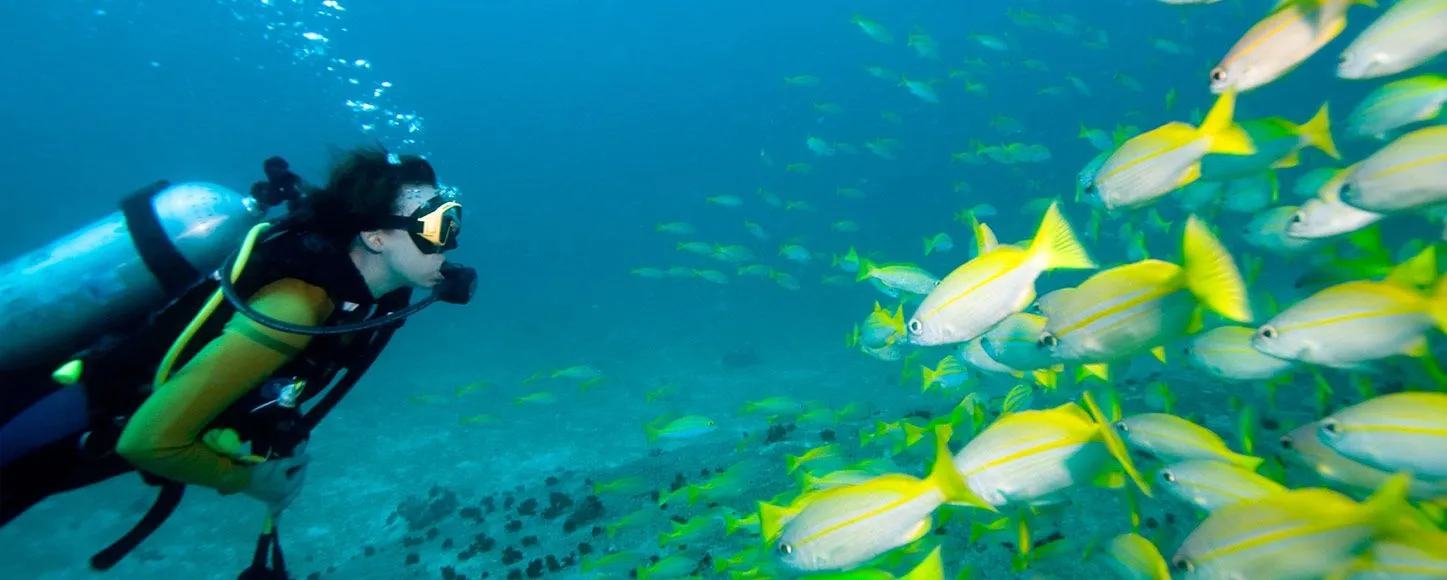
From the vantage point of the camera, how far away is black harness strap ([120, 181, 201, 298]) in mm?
3115

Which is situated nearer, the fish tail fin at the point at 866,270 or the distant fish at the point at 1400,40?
the distant fish at the point at 1400,40

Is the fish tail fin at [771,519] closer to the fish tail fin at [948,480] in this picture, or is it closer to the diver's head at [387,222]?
the fish tail fin at [948,480]

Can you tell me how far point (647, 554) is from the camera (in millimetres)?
7531

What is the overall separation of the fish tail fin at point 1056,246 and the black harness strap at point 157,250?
399 centimetres

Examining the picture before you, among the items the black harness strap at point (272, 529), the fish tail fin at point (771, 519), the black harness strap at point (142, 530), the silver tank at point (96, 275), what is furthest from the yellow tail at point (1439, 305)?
the silver tank at point (96, 275)

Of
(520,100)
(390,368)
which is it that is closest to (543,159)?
(520,100)

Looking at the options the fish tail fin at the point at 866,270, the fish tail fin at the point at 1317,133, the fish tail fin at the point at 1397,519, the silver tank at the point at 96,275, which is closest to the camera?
the fish tail fin at the point at 1397,519

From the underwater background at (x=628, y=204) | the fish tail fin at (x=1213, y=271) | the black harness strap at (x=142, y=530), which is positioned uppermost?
the fish tail fin at (x=1213, y=271)

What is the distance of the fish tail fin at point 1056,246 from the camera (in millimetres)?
2721

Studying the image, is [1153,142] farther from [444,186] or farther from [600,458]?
[600,458]

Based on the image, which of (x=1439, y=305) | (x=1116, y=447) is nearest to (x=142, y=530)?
(x=1116, y=447)

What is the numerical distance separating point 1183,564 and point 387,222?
3743 mm

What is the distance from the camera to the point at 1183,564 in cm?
252

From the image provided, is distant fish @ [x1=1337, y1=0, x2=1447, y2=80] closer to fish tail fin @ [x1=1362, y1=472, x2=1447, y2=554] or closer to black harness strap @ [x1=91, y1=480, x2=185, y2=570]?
fish tail fin @ [x1=1362, y1=472, x2=1447, y2=554]
